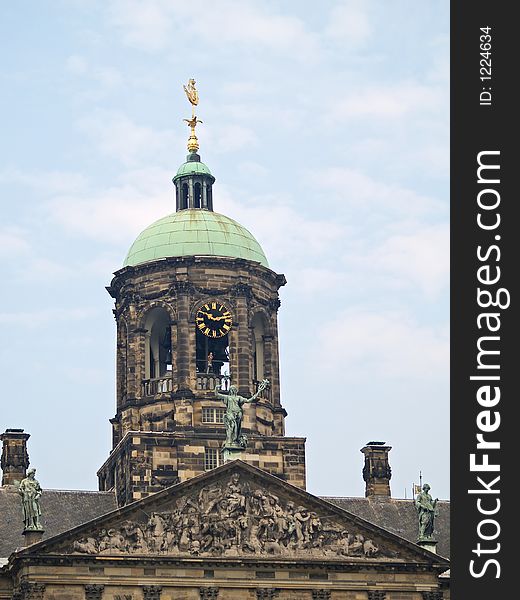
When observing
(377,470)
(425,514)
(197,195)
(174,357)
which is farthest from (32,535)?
(377,470)

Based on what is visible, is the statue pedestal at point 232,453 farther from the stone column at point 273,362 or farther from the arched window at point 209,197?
the arched window at point 209,197

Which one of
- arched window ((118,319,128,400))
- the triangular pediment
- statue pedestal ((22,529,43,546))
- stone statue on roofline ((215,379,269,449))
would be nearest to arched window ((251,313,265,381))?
arched window ((118,319,128,400))

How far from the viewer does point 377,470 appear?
2731 inches

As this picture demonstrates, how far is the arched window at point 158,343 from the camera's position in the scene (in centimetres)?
6550

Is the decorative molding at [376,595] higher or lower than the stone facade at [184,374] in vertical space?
lower

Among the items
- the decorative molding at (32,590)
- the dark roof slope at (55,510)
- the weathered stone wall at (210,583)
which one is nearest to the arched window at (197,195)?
the dark roof slope at (55,510)

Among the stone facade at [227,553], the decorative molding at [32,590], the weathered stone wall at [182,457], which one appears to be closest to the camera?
the decorative molding at [32,590]

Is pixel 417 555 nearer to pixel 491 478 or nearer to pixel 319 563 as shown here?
pixel 319 563

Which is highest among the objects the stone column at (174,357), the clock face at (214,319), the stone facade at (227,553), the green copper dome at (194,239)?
the green copper dome at (194,239)

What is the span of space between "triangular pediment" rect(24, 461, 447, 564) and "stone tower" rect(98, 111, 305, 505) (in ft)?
9.77

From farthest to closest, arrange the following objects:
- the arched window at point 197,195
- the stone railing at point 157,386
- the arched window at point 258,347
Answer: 1. the arched window at point 197,195
2. the arched window at point 258,347
3. the stone railing at point 157,386

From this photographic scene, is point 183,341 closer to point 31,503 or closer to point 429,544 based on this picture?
point 31,503

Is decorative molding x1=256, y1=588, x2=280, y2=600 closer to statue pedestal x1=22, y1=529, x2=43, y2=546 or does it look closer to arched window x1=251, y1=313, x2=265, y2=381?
statue pedestal x1=22, y1=529, x2=43, y2=546

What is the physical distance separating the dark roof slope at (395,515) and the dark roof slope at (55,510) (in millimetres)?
7745
